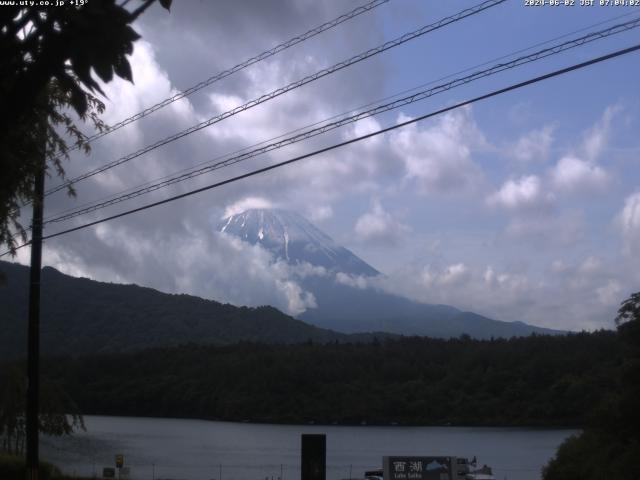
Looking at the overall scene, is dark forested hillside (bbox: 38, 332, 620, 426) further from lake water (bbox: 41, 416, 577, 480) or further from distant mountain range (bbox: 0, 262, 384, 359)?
distant mountain range (bbox: 0, 262, 384, 359)

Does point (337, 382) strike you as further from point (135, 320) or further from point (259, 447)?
point (135, 320)

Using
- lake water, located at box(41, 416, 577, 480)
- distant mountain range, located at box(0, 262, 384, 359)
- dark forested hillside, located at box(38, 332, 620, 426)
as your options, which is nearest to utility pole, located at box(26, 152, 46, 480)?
lake water, located at box(41, 416, 577, 480)

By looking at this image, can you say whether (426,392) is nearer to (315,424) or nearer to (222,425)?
(315,424)

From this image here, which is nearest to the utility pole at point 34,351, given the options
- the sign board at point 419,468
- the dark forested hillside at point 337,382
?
the sign board at point 419,468

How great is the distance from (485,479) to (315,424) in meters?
68.0

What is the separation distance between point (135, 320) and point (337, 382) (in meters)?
61.1

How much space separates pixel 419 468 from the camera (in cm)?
2484

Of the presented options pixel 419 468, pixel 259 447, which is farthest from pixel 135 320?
pixel 419 468

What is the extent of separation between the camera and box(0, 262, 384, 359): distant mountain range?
13362 centimetres

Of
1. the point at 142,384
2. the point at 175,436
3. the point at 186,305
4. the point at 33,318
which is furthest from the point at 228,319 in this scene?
the point at 33,318

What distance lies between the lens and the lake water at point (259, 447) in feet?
204

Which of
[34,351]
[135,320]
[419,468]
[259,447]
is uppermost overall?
[135,320]

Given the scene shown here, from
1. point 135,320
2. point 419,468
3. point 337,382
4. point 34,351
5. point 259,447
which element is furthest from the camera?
point 135,320

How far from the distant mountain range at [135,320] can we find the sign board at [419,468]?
7972 cm
